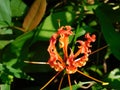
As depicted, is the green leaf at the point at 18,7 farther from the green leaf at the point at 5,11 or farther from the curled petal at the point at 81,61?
the curled petal at the point at 81,61

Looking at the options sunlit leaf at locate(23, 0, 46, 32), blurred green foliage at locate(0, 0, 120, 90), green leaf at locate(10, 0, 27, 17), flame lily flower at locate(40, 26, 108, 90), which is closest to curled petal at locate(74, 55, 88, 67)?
flame lily flower at locate(40, 26, 108, 90)

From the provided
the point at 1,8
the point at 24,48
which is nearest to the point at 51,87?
the point at 24,48

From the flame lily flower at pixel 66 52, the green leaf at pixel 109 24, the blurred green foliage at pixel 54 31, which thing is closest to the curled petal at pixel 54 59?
the flame lily flower at pixel 66 52

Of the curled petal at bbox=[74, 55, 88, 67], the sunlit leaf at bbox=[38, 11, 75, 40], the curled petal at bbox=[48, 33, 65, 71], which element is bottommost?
the curled petal at bbox=[74, 55, 88, 67]

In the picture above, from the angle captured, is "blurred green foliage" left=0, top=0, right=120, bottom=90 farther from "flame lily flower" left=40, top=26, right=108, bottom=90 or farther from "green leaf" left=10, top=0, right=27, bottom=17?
"flame lily flower" left=40, top=26, right=108, bottom=90

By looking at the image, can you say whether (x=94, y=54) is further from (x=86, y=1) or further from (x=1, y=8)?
(x=1, y=8)

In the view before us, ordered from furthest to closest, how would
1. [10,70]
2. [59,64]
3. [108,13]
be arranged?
[108,13] → [10,70] → [59,64]

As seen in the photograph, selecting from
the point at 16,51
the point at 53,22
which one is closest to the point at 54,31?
the point at 53,22
